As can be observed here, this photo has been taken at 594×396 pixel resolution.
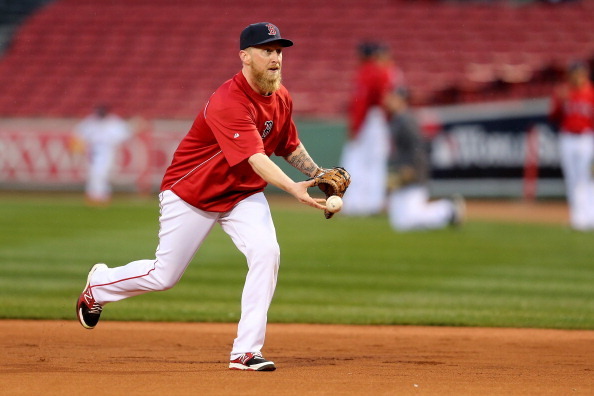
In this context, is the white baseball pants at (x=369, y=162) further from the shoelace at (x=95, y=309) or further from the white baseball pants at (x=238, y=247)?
the white baseball pants at (x=238, y=247)

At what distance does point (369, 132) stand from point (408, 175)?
2.63 m

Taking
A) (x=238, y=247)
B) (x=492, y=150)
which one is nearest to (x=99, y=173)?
(x=492, y=150)

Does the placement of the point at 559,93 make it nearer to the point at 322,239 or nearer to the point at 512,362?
the point at 322,239

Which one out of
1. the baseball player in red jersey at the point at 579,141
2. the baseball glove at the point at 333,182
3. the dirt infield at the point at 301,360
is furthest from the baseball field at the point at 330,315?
the baseball glove at the point at 333,182

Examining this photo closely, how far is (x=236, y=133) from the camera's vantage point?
19.2 feet

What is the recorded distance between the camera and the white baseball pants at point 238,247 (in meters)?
6.00

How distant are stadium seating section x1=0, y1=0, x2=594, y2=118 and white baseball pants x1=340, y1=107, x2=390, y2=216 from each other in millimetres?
5855

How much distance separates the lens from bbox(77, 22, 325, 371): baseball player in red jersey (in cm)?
590

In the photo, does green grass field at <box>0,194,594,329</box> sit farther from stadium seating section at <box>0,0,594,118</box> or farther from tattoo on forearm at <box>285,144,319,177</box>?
stadium seating section at <box>0,0,594,118</box>

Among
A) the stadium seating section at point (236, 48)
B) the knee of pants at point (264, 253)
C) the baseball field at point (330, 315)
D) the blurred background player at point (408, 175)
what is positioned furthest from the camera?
the stadium seating section at point (236, 48)

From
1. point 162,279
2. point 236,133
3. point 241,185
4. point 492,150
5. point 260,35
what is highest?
point 260,35

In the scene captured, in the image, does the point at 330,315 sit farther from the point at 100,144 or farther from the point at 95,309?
the point at 100,144

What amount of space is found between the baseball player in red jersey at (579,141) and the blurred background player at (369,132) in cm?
292

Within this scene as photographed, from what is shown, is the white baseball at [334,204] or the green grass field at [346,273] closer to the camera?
the white baseball at [334,204]
